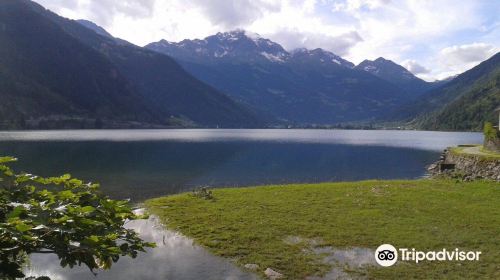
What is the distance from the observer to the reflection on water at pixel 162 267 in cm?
1834

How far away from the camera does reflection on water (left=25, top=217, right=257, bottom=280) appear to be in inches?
722

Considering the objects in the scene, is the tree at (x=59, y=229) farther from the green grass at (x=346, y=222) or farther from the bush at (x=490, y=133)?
the bush at (x=490, y=133)

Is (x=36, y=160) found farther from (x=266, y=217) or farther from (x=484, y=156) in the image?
(x=484, y=156)

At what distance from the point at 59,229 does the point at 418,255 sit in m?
19.1

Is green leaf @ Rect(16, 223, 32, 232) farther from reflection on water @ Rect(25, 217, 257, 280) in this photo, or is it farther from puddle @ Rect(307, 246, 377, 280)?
puddle @ Rect(307, 246, 377, 280)

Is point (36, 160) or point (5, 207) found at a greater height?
point (5, 207)

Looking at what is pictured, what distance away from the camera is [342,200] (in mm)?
34219

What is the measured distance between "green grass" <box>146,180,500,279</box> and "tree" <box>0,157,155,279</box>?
520 inches

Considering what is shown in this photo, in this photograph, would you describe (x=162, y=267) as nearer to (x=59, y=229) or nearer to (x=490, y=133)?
(x=59, y=229)

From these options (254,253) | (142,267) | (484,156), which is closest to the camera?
(142,267)

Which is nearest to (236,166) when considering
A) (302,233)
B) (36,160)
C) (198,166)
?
(198,166)

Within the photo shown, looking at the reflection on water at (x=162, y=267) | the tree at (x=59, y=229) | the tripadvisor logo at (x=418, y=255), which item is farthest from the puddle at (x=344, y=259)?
the tree at (x=59, y=229)

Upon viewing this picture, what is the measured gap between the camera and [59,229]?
552 centimetres

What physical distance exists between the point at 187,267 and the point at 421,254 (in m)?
11.6
